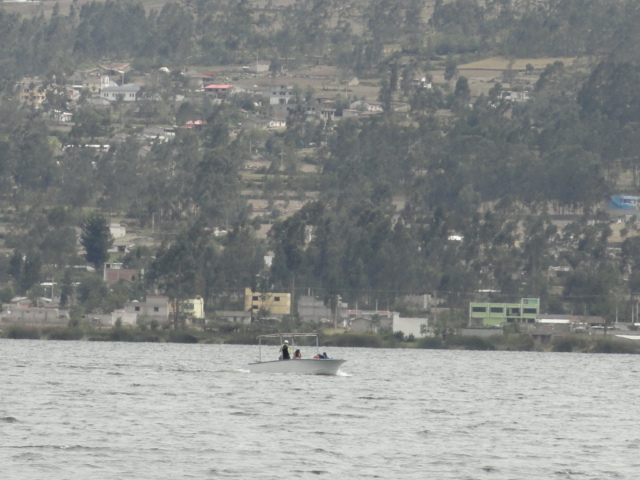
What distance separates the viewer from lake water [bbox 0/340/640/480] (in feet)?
135

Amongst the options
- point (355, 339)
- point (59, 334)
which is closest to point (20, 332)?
point (59, 334)

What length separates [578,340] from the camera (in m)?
138

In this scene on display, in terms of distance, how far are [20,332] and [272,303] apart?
26355mm

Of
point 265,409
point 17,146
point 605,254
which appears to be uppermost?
A: point 17,146

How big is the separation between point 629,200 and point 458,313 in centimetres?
4387

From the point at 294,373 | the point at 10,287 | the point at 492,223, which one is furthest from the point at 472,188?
the point at 294,373

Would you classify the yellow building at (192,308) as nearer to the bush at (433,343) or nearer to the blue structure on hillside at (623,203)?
the bush at (433,343)

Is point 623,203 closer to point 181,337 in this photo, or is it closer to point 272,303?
point 272,303

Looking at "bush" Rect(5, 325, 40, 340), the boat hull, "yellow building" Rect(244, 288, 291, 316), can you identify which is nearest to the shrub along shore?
"bush" Rect(5, 325, 40, 340)

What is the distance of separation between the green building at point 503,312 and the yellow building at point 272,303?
18246mm

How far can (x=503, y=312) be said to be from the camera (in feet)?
490

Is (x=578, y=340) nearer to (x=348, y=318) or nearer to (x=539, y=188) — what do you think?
(x=348, y=318)

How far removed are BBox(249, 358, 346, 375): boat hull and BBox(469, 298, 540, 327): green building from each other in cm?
7206

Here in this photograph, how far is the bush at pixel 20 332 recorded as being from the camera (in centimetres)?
13600
